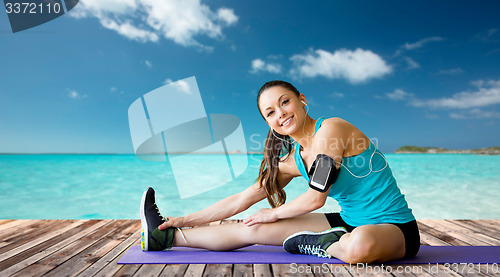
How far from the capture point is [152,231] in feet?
5.83

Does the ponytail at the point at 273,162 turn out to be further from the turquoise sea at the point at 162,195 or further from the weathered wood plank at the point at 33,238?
the turquoise sea at the point at 162,195

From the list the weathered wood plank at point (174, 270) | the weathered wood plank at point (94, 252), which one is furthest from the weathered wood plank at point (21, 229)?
the weathered wood plank at point (174, 270)

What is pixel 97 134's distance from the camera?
65.4ft

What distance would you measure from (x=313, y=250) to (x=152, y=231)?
81 cm

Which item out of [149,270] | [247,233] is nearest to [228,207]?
[247,233]

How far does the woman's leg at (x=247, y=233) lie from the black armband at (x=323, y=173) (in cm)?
34

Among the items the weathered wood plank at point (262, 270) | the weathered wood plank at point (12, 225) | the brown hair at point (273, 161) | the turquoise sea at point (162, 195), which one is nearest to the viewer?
the weathered wood plank at point (262, 270)

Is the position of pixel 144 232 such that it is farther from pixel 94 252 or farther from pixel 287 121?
pixel 287 121

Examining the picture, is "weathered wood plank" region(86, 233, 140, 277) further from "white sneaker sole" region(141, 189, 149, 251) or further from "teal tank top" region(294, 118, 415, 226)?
"teal tank top" region(294, 118, 415, 226)

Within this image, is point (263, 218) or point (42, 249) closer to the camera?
point (263, 218)

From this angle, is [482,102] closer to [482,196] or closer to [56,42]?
[482,196]

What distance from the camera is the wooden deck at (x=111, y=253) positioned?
4.88 feet

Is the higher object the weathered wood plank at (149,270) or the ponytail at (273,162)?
the ponytail at (273,162)

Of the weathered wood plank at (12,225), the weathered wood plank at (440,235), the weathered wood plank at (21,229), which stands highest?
the weathered wood plank at (12,225)
